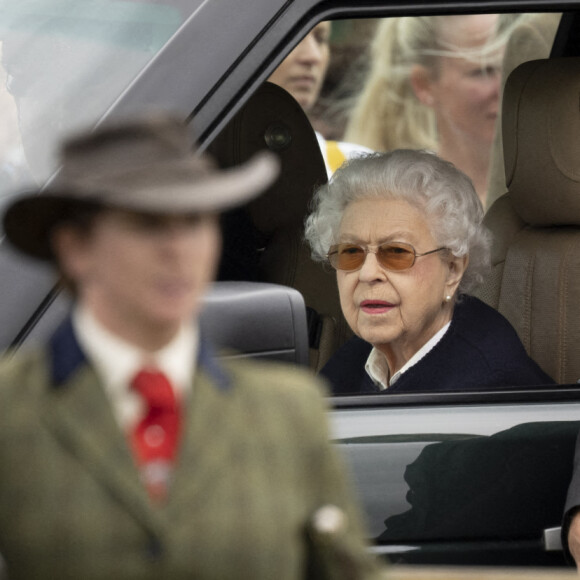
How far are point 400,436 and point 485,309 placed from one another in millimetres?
619

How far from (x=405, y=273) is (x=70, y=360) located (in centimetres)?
177

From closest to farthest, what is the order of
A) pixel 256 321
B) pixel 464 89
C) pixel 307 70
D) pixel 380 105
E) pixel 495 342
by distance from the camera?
pixel 256 321 → pixel 495 342 → pixel 307 70 → pixel 380 105 → pixel 464 89

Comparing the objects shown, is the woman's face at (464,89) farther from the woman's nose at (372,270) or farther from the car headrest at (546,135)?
the woman's nose at (372,270)

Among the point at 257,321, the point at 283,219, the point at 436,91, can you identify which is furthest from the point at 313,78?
the point at 257,321

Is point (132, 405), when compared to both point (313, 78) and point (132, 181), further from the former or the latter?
point (313, 78)

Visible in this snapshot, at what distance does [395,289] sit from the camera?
2518mm

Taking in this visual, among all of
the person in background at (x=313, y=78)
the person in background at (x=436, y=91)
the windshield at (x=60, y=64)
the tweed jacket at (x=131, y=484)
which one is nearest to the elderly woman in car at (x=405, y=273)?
the person in background at (x=313, y=78)

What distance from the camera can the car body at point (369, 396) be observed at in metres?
1.75

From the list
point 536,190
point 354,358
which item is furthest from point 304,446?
point 536,190

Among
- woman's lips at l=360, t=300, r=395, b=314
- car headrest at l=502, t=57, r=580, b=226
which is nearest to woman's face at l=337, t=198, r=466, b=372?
woman's lips at l=360, t=300, r=395, b=314

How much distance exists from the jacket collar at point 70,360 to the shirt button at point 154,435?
0.16 ft

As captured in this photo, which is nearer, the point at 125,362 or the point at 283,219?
the point at 125,362

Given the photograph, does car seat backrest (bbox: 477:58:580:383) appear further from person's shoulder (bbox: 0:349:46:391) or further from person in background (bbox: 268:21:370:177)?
person's shoulder (bbox: 0:349:46:391)

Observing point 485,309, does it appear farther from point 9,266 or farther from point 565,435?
point 9,266
